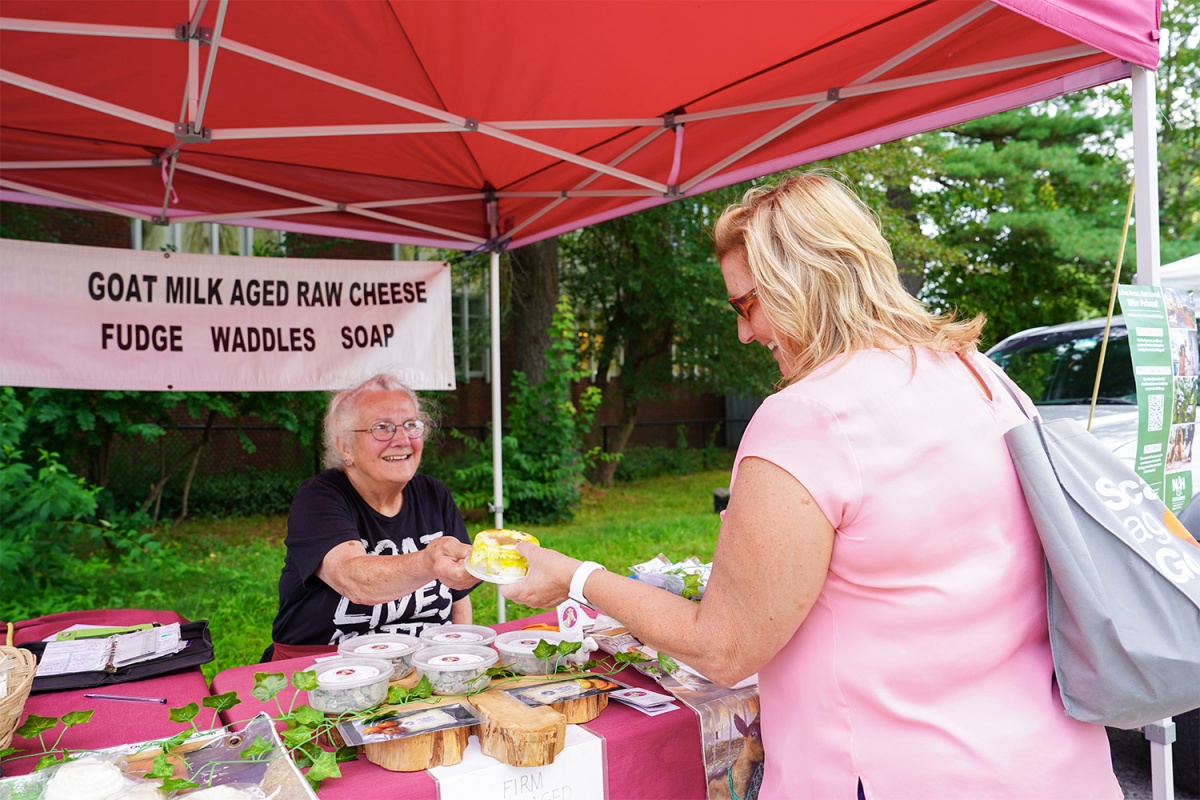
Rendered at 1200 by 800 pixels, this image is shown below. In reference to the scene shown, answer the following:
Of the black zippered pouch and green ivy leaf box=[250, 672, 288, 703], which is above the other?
green ivy leaf box=[250, 672, 288, 703]

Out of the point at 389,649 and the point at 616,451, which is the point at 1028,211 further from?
the point at 389,649

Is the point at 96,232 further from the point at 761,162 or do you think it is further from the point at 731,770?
the point at 731,770

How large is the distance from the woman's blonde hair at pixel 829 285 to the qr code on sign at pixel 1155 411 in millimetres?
1024

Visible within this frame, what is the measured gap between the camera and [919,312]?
5.00 feet

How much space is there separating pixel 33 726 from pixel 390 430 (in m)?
1.42

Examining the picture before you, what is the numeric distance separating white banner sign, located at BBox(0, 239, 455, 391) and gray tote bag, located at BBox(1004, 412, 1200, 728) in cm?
309

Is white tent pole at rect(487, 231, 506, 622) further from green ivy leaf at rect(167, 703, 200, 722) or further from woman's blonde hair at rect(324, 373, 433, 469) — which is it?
green ivy leaf at rect(167, 703, 200, 722)

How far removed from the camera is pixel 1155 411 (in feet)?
7.38

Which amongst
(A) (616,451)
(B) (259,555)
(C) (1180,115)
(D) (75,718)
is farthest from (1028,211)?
(D) (75,718)

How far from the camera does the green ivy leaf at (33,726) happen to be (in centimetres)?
173

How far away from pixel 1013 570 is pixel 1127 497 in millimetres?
267

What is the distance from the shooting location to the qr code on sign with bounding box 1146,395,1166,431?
2.23 m

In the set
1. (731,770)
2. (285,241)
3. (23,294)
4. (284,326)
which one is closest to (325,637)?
(731,770)

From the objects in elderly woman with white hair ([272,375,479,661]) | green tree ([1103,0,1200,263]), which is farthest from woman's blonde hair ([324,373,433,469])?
green tree ([1103,0,1200,263])
